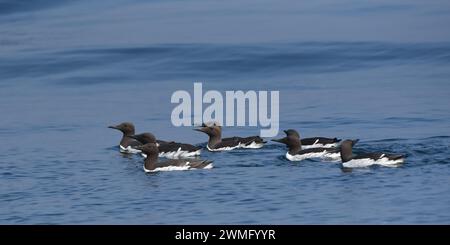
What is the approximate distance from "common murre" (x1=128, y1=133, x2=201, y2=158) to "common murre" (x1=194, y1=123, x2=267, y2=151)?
0.56 m

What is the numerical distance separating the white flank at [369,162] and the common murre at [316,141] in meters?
1.90

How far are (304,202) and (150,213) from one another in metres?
2.06

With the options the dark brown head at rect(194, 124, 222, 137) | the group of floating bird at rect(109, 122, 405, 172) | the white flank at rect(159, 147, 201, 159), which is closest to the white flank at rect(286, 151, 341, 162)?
the group of floating bird at rect(109, 122, 405, 172)

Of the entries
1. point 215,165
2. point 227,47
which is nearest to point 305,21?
point 227,47

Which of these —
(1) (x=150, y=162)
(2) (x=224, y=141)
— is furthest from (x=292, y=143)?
(1) (x=150, y=162)

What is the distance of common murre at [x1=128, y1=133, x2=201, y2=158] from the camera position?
2284 cm

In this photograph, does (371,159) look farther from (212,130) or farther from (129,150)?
(129,150)

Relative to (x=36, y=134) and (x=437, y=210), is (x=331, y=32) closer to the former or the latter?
(x=36, y=134)

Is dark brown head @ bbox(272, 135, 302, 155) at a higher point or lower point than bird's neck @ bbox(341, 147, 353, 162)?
higher

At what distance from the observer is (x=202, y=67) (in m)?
34.2

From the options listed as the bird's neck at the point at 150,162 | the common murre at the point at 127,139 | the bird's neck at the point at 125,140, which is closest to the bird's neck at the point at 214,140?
the common murre at the point at 127,139

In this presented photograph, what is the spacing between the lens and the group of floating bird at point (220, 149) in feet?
68.5

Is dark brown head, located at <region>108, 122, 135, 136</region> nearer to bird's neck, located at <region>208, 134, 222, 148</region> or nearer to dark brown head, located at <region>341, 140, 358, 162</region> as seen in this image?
bird's neck, located at <region>208, 134, 222, 148</region>

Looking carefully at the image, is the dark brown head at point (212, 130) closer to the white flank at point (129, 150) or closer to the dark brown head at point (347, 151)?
the white flank at point (129, 150)
